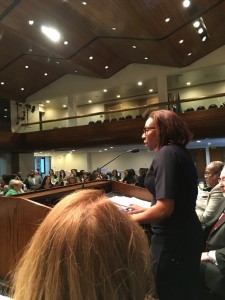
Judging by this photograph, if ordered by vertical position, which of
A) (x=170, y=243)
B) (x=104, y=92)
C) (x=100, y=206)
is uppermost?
(x=104, y=92)

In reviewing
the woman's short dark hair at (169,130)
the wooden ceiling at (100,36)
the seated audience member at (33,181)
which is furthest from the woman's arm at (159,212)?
the seated audience member at (33,181)

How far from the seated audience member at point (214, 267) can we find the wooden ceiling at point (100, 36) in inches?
244

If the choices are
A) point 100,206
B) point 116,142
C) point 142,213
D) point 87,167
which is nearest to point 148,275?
point 100,206

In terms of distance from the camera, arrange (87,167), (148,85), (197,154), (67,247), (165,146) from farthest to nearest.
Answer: (87,167)
(197,154)
(148,85)
(165,146)
(67,247)

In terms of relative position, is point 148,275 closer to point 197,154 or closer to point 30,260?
point 30,260

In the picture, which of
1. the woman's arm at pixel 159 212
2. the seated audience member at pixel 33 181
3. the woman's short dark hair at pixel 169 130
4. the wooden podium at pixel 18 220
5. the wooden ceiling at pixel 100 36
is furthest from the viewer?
the seated audience member at pixel 33 181

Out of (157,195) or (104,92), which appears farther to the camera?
(104,92)

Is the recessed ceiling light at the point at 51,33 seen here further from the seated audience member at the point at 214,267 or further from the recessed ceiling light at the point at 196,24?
the seated audience member at the point at 214,267

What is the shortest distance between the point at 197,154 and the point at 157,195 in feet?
50.6

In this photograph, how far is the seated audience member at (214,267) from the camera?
1.95 m

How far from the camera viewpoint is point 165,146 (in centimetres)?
139

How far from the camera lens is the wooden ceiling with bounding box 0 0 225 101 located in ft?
23.4

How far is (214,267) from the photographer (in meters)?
2.02

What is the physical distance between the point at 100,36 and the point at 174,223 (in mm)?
8509
